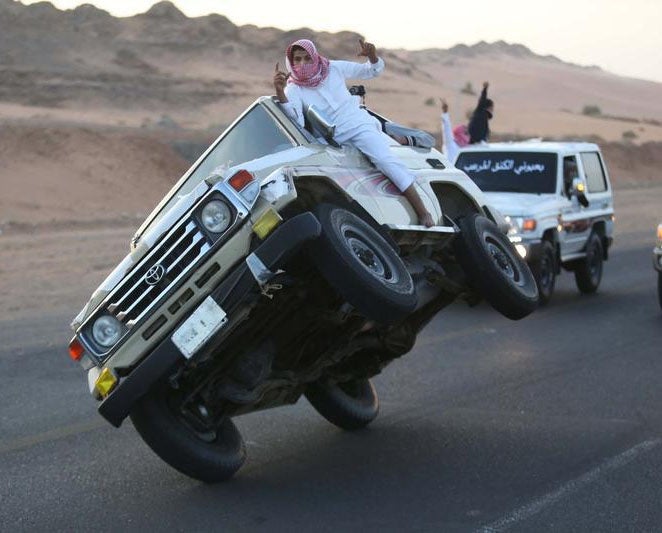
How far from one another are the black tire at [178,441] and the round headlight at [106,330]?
1.10 ft

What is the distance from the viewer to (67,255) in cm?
2006

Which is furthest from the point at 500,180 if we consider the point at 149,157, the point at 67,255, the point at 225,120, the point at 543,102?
the point at 543,102

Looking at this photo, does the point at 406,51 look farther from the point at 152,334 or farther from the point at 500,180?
the point at 152,334

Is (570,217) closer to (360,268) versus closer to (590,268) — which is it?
(590,268)

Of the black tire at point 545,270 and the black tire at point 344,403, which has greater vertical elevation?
the black tire at point 344,403

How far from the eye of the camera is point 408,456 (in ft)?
24.2

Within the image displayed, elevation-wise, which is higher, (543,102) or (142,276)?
(142,276)

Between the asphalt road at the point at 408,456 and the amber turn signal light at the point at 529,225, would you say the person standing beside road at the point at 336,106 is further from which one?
the amber turn signal light at the point at 529,225

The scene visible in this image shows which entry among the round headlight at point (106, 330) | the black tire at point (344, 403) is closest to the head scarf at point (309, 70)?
the black tire at point (344, 403)

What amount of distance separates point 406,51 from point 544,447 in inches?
5157

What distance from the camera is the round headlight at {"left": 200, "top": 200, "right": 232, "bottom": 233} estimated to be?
6102mm

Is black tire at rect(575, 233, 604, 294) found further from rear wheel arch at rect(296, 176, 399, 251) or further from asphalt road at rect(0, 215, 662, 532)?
rear wheel arch at rect(296, 176, 399, 251)

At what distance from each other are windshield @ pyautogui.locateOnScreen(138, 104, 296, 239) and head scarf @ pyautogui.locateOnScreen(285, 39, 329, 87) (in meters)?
0.40

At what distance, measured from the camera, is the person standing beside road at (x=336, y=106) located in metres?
7.39
